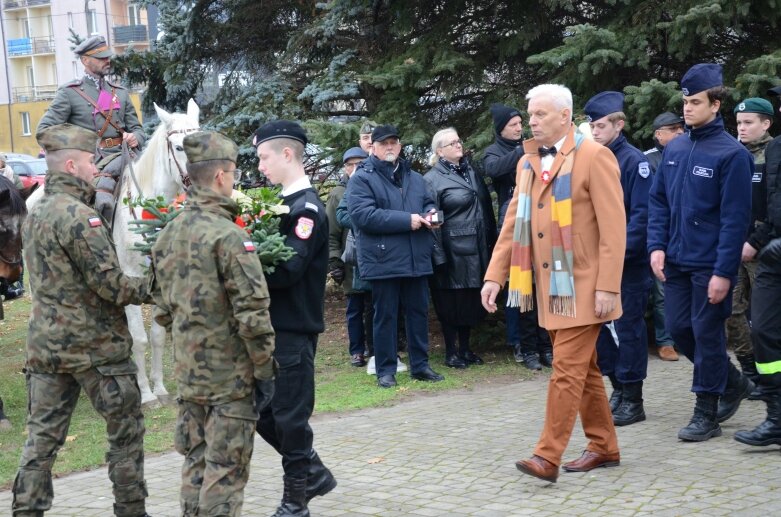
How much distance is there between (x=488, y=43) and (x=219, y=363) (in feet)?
26.0

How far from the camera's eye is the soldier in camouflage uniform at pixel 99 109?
375 inches

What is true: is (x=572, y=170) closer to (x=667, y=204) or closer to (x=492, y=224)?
(x=667, y=204)

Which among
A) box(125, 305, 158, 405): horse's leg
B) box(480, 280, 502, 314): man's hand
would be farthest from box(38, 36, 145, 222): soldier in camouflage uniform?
box(480, 280, 502, 314): man's hand

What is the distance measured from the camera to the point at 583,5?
11852 mm

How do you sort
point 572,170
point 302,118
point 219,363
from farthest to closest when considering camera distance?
point 302,118, point 572,170, point 219,363

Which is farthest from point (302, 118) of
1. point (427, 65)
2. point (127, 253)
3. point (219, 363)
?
point (219, 363)

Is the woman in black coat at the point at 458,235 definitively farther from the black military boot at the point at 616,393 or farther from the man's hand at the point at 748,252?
the man's hand at the point at 748,252

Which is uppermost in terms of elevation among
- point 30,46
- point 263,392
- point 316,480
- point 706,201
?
point 30,46

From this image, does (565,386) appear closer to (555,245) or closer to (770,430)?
(555,245)

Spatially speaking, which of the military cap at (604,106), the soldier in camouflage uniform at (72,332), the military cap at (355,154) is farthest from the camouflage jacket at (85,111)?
the military cap at (604,106)

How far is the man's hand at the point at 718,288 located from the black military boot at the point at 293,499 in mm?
2941

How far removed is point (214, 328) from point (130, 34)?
160 ft

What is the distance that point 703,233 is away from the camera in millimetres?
7008

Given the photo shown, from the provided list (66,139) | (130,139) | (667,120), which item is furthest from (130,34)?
(66,139)
